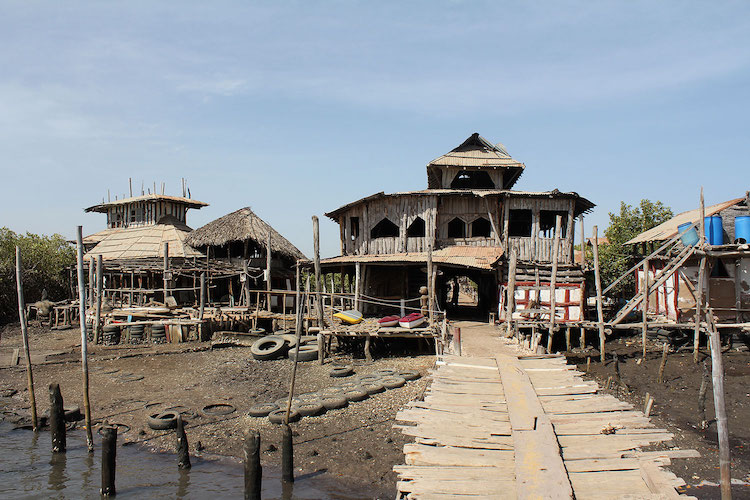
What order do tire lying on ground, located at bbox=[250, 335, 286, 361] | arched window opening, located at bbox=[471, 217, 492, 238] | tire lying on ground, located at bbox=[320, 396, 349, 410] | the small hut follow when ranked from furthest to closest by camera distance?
the small hut
arched window opening, located at bbox=[471, 217, 492, 238]
tire lying on ground, located at bbox=[250, 335, 286, 361]
tire lying on ground, located at bbox=[320, 396, 349, 410]

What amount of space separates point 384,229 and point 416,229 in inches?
86.8

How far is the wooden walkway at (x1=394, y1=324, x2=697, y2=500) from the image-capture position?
18.5 ft

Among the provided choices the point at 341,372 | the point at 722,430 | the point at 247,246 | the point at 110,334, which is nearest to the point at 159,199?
the point at 247,246

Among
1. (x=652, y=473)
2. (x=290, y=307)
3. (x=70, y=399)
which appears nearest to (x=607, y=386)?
(x=652, y=473)

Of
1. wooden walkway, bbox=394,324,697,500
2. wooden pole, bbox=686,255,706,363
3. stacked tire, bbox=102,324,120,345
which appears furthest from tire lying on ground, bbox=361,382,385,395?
stacked tire, bbox=102,324,120,345

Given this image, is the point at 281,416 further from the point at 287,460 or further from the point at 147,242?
the point at 147,242

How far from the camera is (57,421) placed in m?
12.3

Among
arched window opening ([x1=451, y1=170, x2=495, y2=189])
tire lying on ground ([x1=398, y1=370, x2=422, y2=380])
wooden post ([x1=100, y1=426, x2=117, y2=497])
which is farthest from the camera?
arched window opening ([x1=451, y1=170, x2=495, y2=189])

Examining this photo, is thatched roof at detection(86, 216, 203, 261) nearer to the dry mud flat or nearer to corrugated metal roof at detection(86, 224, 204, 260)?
corrugated metal roof at detection(86, 224, 204, 260)

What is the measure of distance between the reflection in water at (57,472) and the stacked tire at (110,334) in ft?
46.5

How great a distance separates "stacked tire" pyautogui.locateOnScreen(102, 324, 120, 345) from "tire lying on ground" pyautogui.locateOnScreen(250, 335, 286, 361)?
8631 millimetres

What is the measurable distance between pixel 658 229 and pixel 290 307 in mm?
19989

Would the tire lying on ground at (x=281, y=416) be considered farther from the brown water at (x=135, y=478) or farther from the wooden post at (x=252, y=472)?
the wooden post at (x=252, y=472)

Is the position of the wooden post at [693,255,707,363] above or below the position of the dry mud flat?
above
